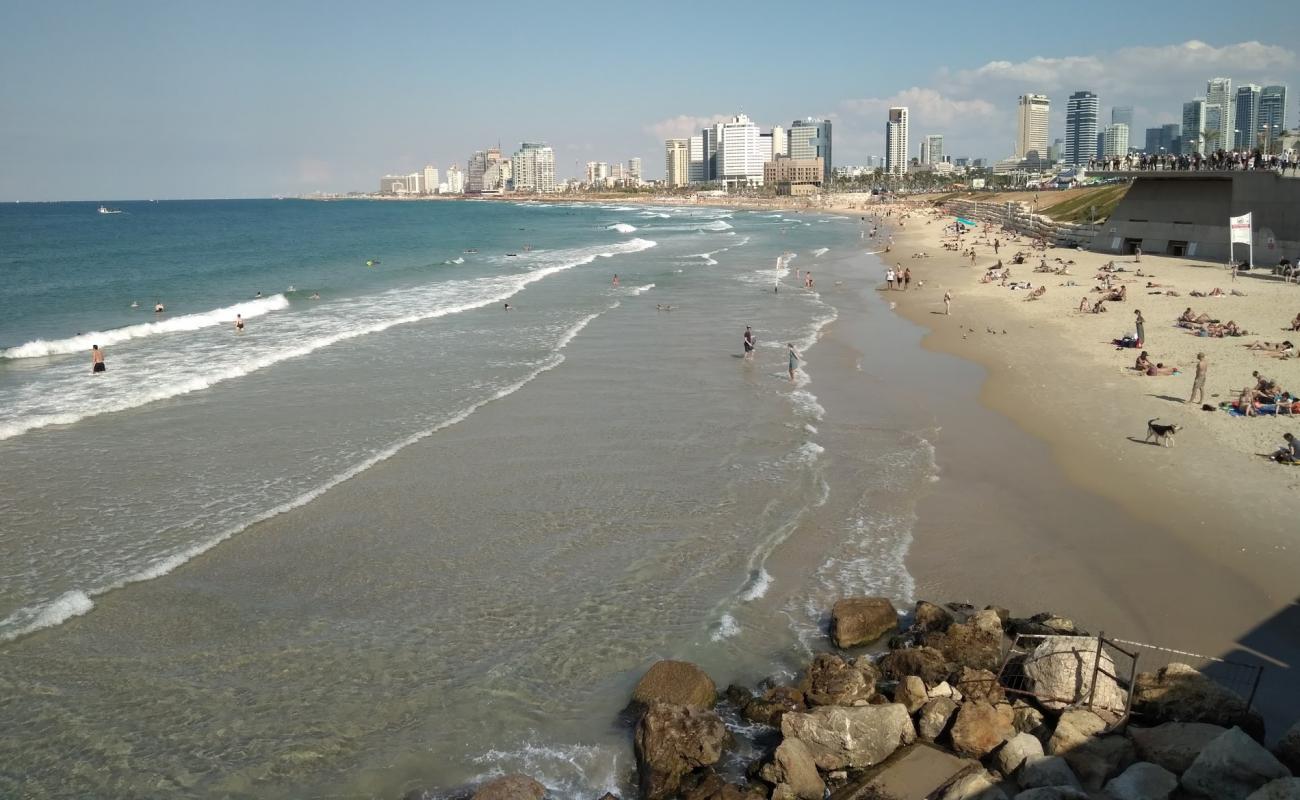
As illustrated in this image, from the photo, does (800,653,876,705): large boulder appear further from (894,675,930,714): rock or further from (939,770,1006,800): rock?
(939,770,1006,800): rock

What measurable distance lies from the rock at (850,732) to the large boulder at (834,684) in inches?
15.8

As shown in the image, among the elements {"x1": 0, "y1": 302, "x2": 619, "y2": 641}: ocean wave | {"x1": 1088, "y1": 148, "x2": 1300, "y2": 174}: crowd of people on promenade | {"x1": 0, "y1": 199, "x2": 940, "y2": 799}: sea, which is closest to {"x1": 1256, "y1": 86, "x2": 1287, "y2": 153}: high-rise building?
{"x1": 1088, "y1": 148, "x2": 1300, "y2": 174}: crowd of people on promenade

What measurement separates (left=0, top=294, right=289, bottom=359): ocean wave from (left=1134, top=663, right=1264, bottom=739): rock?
33.6 meters

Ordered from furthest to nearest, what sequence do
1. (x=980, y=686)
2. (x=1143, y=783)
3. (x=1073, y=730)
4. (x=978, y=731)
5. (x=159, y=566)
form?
(x=159, y=566)
(x=980, y=686)
(x=978, y=731)
(x=1073, y=730)
(x=1143, y=783)

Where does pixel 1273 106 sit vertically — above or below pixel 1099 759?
above

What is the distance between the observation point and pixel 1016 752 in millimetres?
8086

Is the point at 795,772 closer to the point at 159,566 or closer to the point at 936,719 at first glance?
the point at 936,719

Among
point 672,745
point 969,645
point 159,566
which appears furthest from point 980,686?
point 159,566

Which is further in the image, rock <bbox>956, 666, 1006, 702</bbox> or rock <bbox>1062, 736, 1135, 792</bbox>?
rock <bbox>956, 666, 1006, 702</bbox>

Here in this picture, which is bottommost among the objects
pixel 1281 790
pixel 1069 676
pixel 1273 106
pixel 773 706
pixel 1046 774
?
pixel 773 706

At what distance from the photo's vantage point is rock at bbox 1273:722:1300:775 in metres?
7.29

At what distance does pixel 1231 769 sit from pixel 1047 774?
1.35m

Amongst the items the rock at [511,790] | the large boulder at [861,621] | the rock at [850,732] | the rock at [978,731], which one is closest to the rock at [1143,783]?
the rock at [978,731]

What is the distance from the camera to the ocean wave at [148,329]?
3104 cm
